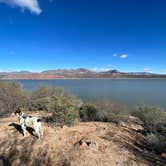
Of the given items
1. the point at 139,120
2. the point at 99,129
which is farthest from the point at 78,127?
the point at 139,120

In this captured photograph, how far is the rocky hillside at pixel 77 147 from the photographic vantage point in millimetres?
6426

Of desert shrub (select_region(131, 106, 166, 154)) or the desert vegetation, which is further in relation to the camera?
the desert vegetation

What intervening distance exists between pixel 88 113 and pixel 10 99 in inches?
236

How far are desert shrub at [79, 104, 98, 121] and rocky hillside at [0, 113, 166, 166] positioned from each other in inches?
63.4

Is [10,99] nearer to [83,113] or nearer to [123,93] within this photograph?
[83,113]

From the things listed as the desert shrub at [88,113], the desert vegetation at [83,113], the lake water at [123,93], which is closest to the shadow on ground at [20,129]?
the desert vegetation at [83,113]

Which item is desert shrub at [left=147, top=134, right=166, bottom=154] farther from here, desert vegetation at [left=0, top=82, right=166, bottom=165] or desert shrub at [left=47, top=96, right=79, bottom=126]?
desert shrub at [left=47, top=96, right=79, bottom=126]

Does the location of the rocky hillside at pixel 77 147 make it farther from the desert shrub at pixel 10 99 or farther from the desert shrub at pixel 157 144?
the desert shrub at pixel 10 99

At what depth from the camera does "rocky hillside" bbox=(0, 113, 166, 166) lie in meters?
6.43

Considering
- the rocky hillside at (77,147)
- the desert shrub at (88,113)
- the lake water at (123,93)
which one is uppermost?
the desert shrub at (88,113)

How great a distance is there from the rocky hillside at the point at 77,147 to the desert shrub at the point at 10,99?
4240 mm

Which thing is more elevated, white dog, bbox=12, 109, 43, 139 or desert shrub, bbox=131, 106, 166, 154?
white dog, bbox=12, 109, 43, 139

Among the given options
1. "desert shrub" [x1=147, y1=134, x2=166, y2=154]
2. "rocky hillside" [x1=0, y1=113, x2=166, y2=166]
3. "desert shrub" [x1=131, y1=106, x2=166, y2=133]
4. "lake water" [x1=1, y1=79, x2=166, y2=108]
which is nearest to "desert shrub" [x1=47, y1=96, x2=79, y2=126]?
"rocky hillside" [x1=0, y1=113, x2=166, y2=166]

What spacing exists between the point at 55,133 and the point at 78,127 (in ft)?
4.05
